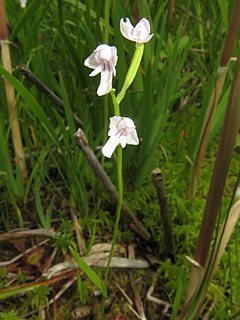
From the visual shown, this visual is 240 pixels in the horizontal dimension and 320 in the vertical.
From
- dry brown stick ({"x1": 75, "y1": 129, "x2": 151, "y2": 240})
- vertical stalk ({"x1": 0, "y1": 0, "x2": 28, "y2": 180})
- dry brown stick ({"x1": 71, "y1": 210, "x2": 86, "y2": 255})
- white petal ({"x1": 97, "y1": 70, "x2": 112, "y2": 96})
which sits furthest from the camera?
dry brown stick ({"x1": 71, "y1": 210, "x2": 86, "y2": 255})

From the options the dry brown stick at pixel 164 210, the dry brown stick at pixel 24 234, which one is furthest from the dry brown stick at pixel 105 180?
the dry brown stick at pixel 24 234

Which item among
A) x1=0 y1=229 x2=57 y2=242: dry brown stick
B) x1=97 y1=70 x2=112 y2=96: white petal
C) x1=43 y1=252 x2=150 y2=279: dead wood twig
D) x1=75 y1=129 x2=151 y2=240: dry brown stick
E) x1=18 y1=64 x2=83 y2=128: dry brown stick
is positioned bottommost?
x1=43 y1=252 x2=150 y2=279: dead wood twig

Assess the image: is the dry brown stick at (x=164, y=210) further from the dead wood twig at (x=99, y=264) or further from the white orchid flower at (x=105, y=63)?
the white orchid flower at (x=105, y=63)

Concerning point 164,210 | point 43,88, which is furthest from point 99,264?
point 43,88

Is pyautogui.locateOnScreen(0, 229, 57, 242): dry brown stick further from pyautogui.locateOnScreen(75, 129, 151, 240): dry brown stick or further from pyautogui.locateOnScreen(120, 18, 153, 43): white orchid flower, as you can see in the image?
pyautogui.locateOnScreen(120, 18, 153, 43): white orchid flower

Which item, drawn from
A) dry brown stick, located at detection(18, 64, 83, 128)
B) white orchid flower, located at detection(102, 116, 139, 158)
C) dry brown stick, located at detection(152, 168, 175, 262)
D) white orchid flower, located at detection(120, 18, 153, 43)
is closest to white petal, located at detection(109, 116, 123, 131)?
white orchid flower, located at detection(102, 116, 139, 158)

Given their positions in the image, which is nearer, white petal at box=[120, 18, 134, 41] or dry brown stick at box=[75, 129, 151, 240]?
white petal at box=[120, 18, 134, 41]
